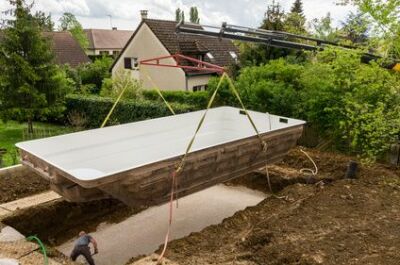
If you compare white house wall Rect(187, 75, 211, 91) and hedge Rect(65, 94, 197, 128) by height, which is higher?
white house wall Rect(187, 75, 211, 91)

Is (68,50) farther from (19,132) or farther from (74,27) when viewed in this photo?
(74,27)

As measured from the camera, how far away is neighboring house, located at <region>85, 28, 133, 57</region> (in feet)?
153

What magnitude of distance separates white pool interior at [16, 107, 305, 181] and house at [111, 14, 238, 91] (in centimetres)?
988

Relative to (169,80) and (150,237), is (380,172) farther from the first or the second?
(169,80)

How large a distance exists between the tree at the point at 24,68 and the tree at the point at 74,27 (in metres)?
31.2

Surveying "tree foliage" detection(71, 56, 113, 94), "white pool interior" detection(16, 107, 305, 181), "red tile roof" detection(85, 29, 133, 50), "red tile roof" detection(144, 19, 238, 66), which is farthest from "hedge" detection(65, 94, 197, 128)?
"red tile roof" detection(85, 29, 133, 50)

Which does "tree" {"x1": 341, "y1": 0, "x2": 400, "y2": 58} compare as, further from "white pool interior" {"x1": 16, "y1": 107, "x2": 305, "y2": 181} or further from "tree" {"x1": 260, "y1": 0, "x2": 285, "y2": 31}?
"tree" {"x1": 260, "y1": 0, "x2": 285, "y2": 31}

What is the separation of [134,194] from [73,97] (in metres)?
10.3

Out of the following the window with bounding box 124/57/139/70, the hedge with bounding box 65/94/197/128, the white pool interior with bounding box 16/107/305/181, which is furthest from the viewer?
the window with bounding box 124/57/139/70

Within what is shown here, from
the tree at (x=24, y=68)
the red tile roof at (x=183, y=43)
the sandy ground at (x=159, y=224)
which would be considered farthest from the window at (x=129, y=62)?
the sandy ground at (x=159, y=224)

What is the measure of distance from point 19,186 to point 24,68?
20.3ft

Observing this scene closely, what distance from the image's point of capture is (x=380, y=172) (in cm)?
761

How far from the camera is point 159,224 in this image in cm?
675

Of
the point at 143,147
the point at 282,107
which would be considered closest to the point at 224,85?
the point at 282,107
